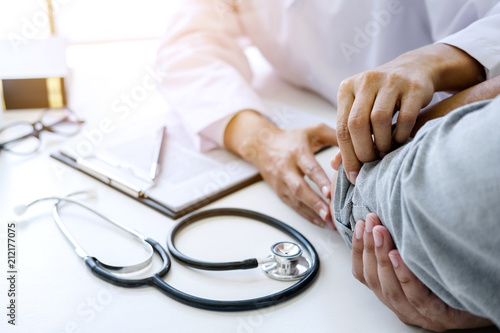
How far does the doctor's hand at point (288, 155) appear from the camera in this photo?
2.43 feet

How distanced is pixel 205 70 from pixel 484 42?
0.53m

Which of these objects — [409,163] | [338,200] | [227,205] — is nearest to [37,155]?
[227,205]

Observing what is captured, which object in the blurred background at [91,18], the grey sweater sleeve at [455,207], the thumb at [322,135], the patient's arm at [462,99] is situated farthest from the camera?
the blurred background at [91,18]

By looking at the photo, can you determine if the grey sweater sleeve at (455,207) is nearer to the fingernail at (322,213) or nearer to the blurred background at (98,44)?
the fingernail at (322,213)

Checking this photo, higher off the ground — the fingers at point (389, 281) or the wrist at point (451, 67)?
the wrist at point (451, 67)

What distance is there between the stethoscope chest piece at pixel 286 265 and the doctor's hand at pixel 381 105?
0.11m

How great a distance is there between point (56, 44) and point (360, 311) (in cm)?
86

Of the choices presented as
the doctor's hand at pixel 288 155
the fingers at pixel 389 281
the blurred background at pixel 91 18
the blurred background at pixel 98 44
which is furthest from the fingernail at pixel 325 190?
the blurred background at pixel 91 18

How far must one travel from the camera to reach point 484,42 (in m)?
0.69

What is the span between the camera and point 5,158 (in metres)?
0.88

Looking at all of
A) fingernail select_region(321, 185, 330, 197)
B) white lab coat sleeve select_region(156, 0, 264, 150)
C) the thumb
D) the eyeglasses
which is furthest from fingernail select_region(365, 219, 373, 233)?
the eyeglasses

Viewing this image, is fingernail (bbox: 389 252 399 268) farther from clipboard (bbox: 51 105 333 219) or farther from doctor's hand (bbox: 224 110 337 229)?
clipboard (bbox: 51 105 333 219)

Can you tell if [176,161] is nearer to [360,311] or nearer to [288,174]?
[288,174]

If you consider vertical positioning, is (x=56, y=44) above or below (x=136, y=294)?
above
